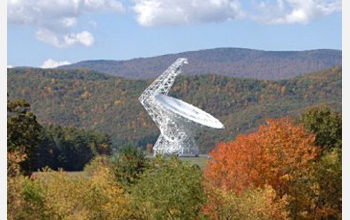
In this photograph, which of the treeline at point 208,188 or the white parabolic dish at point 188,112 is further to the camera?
the white parabolic dish at point 188,112

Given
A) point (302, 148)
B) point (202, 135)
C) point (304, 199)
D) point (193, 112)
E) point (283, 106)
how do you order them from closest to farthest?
point (304, 199)
point (302, 148)
point (193, 112)
point (202, 135)
point (283, 106)

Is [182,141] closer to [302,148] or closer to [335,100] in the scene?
[302,148]

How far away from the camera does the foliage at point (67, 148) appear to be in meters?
85.4

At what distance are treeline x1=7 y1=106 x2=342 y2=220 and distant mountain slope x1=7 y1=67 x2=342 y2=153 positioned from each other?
11024 cm

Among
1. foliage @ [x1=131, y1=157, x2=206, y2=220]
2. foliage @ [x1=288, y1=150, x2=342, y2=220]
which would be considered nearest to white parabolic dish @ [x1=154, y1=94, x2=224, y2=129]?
foliage @ [x1=288, y1=150, x2=342, y2=220]

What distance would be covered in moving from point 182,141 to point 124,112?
262ft

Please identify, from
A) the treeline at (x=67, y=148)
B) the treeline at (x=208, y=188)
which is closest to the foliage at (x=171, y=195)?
the treeline at (x=208, y=188)

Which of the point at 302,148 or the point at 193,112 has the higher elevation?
the point at 302,148

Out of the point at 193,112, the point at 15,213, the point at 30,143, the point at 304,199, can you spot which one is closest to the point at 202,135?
the point at 193,112

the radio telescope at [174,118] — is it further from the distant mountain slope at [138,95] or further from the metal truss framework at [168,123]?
the distant mountain slope at [138,95]

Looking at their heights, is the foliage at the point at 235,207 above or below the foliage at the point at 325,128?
above

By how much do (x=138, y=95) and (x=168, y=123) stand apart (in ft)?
301

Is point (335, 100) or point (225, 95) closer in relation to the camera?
point (335, 100)

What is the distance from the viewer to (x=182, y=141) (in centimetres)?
8650
